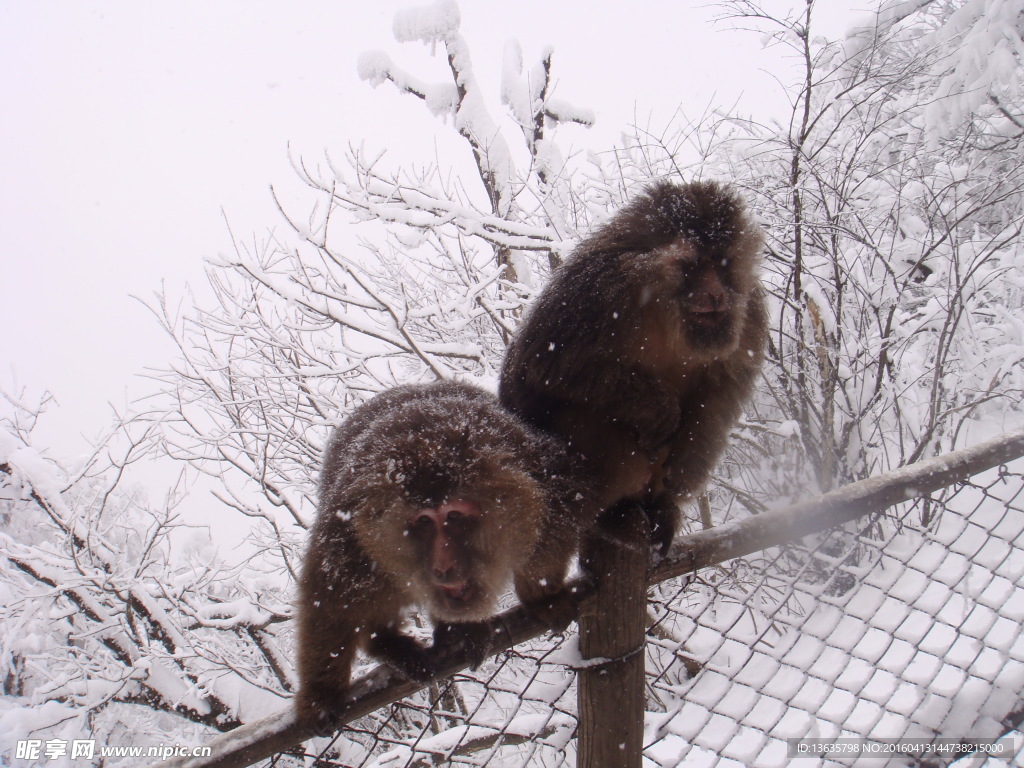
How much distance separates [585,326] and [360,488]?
105 cm

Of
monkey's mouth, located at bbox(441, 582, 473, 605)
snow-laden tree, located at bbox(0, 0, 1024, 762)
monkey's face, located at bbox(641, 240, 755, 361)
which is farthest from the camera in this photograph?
snow-laden tree, located at bbox(0, 0, 1024, 762)

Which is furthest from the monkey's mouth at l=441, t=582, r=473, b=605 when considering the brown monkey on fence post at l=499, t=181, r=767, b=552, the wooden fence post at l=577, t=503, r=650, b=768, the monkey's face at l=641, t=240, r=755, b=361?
Answer: the monkey's face at l=641, t=240, r=755, b=361

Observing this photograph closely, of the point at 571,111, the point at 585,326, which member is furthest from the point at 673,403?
the point at 571,111

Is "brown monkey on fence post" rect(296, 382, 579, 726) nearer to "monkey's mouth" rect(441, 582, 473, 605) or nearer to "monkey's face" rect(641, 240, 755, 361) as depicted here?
"monkey's mouth" rect(441, 582, 473, 605)

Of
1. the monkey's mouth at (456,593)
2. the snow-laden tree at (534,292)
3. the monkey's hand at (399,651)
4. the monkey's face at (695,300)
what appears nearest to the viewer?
the monkey's hand at (399,651)

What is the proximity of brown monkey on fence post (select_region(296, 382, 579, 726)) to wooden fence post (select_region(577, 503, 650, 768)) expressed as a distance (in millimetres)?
336

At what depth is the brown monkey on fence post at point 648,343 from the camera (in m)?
2.56

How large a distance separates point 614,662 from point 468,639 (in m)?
0.50

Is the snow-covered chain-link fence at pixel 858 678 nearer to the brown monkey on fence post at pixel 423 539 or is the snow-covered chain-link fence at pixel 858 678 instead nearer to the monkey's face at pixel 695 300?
the brown monkey on fence post at pixel 423 539

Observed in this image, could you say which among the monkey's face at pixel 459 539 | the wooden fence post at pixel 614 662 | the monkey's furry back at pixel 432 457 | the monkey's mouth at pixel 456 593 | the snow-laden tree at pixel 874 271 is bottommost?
the wooden fence post at pixel 614 662

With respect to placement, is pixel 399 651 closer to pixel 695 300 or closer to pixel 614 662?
pixel 614 662

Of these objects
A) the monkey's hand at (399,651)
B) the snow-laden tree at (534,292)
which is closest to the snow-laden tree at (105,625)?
the snow-laden tree at (534,292)

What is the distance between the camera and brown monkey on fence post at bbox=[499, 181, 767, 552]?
2562 millimetres

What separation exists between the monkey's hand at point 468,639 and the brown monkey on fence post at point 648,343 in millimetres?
676
